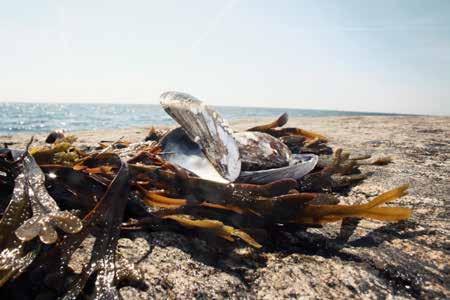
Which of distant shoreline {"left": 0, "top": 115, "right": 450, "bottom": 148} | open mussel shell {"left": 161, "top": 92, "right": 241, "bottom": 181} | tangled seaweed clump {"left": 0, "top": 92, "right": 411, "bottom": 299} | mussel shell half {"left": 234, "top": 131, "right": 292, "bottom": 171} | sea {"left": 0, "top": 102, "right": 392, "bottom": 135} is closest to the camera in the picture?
tangled seaweed clump {"left": 0, "top": 92, "right": 411, "bottom": 299}

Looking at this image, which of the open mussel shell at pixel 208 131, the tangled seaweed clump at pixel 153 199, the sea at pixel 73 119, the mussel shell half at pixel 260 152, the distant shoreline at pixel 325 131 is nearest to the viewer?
the tangled seaweed clump at pixel 153 199

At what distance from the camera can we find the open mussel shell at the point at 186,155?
1783 mm

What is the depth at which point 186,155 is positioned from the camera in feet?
6.46

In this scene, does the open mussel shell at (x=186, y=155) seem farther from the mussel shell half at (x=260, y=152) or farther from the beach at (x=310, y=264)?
the beach at (x=310, y=264)

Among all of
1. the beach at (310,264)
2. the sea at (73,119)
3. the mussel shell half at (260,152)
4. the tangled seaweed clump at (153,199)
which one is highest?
the mussel shell half at (260,152)

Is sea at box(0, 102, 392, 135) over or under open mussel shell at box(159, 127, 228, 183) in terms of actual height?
under

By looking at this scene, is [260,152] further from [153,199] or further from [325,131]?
[325,131]

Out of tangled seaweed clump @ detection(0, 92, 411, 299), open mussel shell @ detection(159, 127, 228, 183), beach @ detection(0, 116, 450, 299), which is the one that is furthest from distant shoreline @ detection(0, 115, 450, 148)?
beach @ detection(0, 116, 450, 299)

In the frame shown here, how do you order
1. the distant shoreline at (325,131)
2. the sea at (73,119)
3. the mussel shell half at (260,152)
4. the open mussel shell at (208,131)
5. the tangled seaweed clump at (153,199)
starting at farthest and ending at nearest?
the sea at (73,119) < the distant shoreline at (325,131) < the mussel shell half at (260,152) < the open mussel shell at (208,131) < the tangled seaweed clump at (153,199)

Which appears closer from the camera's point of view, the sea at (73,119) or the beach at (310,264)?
the beach at (310,264)

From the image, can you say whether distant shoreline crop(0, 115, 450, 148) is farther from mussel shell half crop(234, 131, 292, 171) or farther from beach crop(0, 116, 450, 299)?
beach crop(0, 116, 450, 299)

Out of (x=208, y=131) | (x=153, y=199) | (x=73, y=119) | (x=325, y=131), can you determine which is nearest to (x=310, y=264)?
(x=153, y=199)

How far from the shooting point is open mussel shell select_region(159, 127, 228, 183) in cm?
178

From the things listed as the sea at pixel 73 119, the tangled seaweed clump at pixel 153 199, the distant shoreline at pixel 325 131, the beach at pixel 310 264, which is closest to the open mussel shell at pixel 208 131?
the tangled seaweed clump at pixel 153 199
